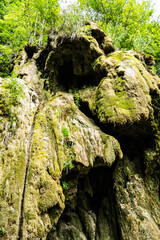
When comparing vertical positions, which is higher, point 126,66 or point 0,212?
point 126,66

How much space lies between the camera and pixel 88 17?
13.2 m

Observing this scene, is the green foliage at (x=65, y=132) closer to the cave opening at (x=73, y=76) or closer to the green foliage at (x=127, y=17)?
the cave opening at (x=73, y=76)

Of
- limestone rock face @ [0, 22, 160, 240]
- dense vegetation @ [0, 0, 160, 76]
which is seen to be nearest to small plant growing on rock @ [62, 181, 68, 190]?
limestone rock face @ [0, 22, 160, 240]

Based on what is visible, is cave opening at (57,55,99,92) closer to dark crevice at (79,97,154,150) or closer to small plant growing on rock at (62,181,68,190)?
Result: dark crevice at (79,97,154,150)

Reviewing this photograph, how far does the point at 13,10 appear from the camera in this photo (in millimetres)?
14117

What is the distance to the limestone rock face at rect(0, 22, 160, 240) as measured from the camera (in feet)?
12.7

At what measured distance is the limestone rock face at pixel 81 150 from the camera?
386 centimetres

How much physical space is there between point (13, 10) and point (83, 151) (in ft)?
52.8

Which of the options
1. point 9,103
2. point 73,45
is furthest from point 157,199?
point 73,45

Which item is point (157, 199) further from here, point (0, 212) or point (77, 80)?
point (77, 80)

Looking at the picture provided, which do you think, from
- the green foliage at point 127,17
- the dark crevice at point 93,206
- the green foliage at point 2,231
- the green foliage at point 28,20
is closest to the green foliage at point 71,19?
the green foliage at point 28,20

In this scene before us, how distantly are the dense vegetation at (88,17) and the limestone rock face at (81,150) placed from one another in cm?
473

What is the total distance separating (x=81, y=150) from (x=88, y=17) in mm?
13061

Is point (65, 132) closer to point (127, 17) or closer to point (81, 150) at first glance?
point (81, 150)
